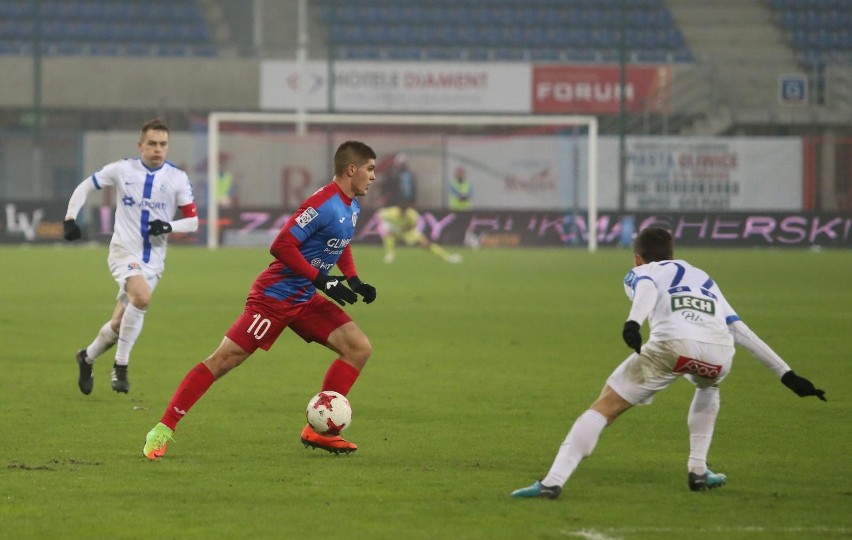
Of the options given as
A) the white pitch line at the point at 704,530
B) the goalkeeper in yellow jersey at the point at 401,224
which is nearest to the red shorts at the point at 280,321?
the white pitch line at the point at 704,530

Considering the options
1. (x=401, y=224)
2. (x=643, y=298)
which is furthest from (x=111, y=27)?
(x=643, y=298)

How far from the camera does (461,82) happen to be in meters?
38.1

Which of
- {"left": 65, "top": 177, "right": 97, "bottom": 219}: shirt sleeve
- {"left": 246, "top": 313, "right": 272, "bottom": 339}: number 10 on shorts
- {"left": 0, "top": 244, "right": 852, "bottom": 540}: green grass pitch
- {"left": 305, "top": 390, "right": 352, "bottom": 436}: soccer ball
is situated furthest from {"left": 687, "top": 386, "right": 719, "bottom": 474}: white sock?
{"left": 65, "top": 177, "right": 97, "bottom": 219}: shirt sleeve

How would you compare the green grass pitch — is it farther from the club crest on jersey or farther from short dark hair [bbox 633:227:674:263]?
the club crest on jersey

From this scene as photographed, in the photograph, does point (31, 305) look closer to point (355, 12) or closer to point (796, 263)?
point (796, 263)

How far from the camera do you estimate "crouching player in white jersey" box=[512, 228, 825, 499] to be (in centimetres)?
665

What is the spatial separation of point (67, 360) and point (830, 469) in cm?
750

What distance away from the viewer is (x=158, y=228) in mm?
10648

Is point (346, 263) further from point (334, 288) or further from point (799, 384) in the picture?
point (799, 384)

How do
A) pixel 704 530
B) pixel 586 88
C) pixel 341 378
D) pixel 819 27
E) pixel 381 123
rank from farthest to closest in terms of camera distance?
1. pixel 819 27
2. pixel 586 88
3. pixel 381 123
4. pixel 341 378
5. pixel 704 530

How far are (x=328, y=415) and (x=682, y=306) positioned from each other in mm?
2301

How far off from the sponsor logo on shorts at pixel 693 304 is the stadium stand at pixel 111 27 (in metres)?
34.0

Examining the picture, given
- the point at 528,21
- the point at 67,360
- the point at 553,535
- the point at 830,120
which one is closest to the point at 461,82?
the point at 528,21

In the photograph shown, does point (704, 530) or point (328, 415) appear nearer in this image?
point (704, 530)
